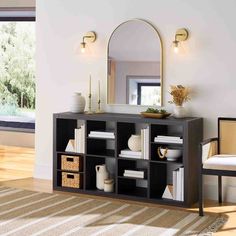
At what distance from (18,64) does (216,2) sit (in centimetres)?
382

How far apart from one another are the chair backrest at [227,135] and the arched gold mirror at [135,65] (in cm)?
67

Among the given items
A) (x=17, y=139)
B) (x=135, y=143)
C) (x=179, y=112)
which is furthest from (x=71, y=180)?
(x=17, y=139)

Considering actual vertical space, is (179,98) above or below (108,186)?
above

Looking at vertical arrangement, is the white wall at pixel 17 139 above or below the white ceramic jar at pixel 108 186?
above

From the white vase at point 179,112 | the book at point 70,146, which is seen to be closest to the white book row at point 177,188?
the white vase at point 179,112

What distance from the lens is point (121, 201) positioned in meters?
4.75

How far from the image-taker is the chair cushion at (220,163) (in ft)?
13.4

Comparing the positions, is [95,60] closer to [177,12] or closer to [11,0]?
[177,12]

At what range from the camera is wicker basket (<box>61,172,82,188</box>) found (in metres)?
5.02

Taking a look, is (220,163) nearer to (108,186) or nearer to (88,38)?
(108,186)

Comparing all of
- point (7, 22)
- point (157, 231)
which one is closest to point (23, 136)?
point (7, 22)

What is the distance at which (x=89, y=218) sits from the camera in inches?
161

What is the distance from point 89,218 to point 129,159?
86 cm

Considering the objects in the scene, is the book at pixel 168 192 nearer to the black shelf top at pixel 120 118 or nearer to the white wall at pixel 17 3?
the black shelf top at pixel 120 118
